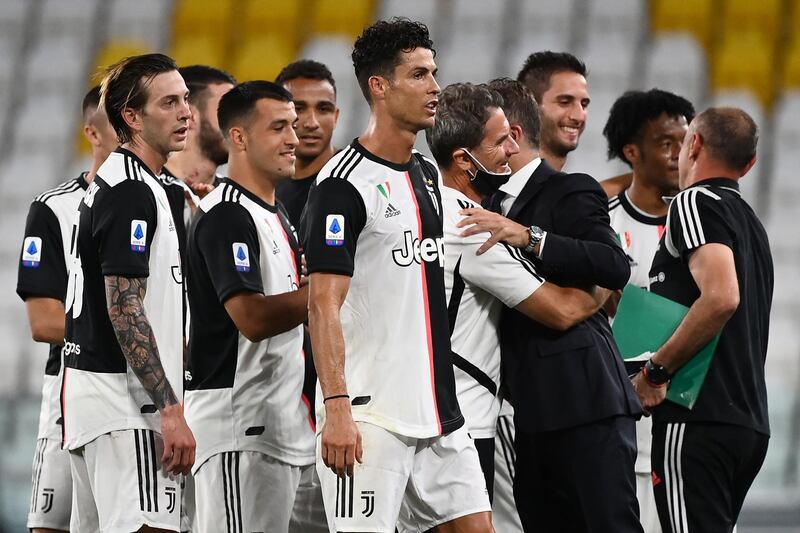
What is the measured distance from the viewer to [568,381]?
4008 mm

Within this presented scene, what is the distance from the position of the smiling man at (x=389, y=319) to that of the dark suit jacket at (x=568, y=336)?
334mm

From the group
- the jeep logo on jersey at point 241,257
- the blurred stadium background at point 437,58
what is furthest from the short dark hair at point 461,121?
the blurred stadium background at point 437,58

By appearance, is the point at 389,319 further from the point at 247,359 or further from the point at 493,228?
the point at 247,359

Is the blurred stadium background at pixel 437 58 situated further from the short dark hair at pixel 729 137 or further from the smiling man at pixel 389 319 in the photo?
the smiling man at pixel 389 319

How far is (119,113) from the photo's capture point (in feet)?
13.6

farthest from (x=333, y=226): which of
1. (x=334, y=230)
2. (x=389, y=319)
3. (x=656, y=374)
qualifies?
(x=656, y=374)

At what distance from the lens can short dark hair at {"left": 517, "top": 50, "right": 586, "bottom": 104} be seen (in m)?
5.85

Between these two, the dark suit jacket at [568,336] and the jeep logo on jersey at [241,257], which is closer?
the dark suit jacket at [568,336]

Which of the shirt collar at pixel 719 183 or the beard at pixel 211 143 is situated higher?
the beard at pixel 211 143

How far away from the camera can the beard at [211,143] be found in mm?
5562

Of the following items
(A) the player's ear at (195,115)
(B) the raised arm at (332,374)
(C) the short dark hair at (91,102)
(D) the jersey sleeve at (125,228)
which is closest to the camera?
(B) the raised arm at (332,374)

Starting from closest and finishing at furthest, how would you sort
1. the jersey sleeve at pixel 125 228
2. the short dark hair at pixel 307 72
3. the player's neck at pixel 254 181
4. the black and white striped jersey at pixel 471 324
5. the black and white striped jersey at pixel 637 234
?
the jersey sleeve at pixel 125 228
the black and white striped jersey at pixel 471 324
the player's neck at pixel 254 181
the black and white striped jersey at pixel 637 234
the short dark hair at pixel 307 72

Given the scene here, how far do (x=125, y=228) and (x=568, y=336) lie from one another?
5.10 feet

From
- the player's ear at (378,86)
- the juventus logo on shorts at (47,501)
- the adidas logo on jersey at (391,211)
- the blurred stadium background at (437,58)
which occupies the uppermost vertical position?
the blurred stadium background at (437,58)
